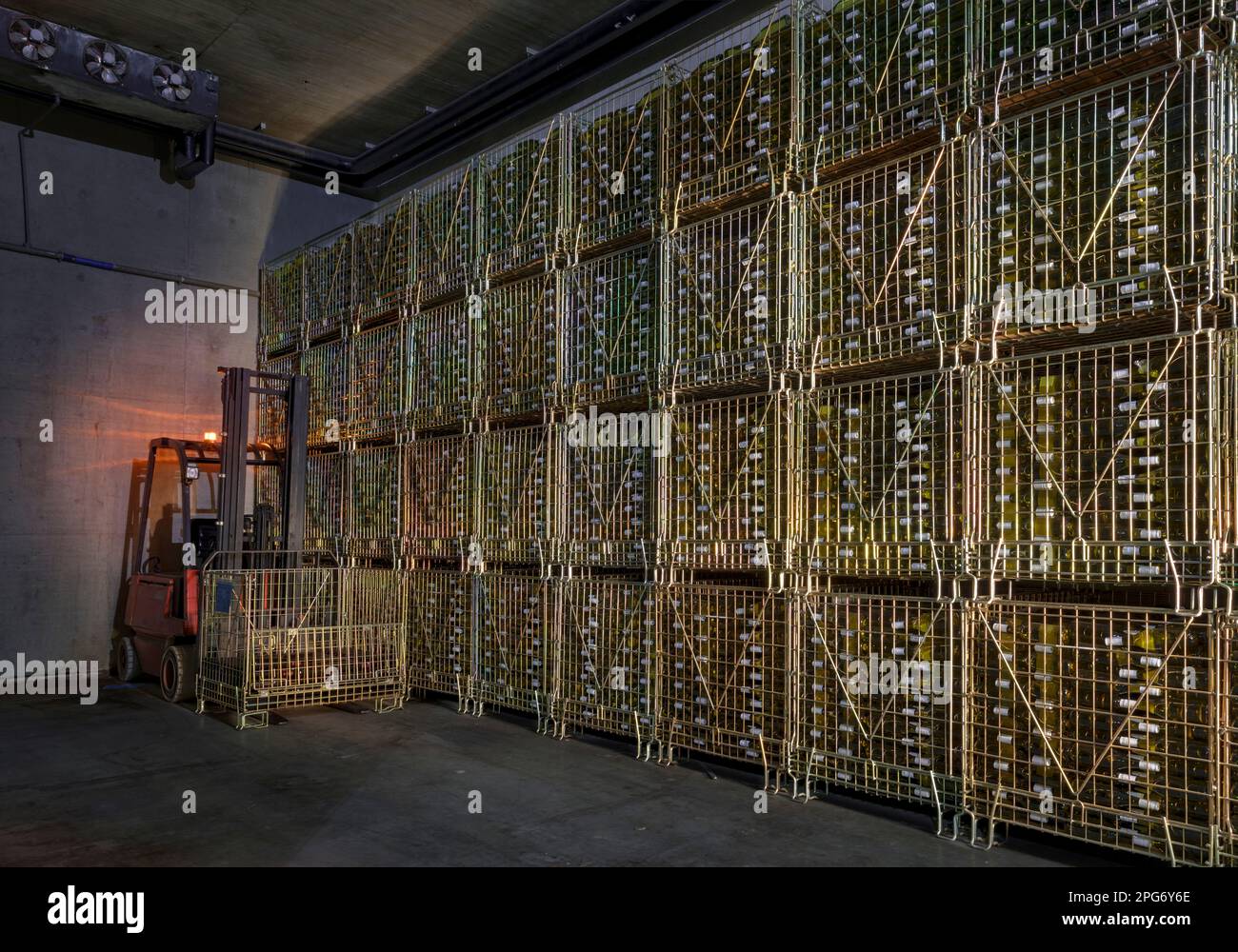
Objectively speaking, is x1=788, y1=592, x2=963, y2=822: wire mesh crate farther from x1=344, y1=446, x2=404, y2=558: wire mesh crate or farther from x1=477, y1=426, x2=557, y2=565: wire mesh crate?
x1=344, y1=446, x2=404, y2=558: wire mesh crate

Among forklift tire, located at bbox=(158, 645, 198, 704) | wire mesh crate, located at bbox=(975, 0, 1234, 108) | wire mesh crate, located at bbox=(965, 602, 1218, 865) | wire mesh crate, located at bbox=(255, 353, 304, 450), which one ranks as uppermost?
wire mesh crate, located at bbox=(975, 0, 1234, 108)

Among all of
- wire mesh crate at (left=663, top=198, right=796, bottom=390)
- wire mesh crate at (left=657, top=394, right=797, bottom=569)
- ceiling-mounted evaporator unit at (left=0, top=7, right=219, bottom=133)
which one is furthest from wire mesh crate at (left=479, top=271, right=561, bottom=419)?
ceiling-mounted evaporator unit at (left=0, top=7, right=219, bottom=133)

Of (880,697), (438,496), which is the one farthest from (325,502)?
(880,697)

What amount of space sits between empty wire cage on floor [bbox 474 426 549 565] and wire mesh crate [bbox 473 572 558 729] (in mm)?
332

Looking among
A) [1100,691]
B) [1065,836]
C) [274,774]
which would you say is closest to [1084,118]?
[1100,691]

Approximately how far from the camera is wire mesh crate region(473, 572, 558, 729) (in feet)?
33.9

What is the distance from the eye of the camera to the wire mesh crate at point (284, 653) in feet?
33.9

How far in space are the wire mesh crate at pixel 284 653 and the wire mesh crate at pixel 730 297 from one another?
512 cm

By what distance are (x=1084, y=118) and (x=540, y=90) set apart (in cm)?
840

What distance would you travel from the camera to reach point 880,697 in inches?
281

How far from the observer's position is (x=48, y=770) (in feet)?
27.1

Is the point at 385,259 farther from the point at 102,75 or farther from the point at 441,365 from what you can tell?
the point at 102,75

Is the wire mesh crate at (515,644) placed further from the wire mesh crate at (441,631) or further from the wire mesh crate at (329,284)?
the wire mesh crate at (329,284)

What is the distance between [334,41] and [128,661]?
364 inches
